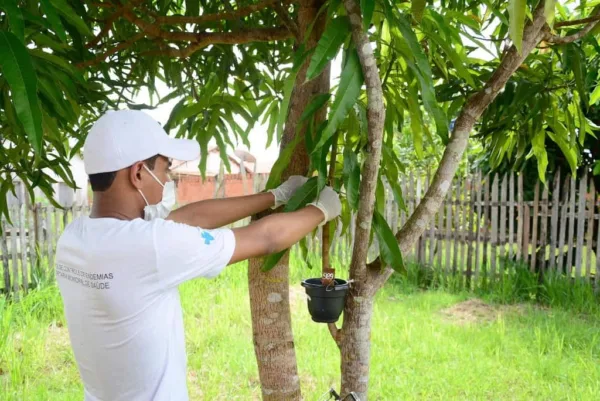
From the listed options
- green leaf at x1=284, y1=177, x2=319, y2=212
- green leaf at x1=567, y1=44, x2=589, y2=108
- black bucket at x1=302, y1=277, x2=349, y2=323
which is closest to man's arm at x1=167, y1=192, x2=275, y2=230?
green leaf at x1=284, y1=177, x2=319, y2=212

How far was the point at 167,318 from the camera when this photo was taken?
1.36 meters

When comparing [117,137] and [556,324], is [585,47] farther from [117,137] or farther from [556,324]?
[556,324]

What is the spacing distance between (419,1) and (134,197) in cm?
76

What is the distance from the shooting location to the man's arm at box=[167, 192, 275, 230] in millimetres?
1653

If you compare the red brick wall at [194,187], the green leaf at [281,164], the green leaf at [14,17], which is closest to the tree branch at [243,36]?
the green leaf at [281,164]

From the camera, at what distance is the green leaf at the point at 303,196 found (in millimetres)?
1417

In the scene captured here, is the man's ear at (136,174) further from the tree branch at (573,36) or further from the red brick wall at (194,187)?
the red brick wall at (194,187)

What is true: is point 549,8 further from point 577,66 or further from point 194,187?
point 194,187

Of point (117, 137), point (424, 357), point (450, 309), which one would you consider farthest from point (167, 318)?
point (450, 309)

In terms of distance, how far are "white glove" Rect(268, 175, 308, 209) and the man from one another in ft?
0.53

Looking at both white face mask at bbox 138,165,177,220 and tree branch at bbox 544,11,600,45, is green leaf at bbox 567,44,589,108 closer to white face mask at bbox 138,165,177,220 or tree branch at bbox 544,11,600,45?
tree branch at bbox 544,11,600,45

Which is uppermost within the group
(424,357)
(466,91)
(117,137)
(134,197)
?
(466,91)

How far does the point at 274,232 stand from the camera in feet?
4.44

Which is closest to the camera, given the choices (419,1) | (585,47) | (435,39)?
(419,1)
